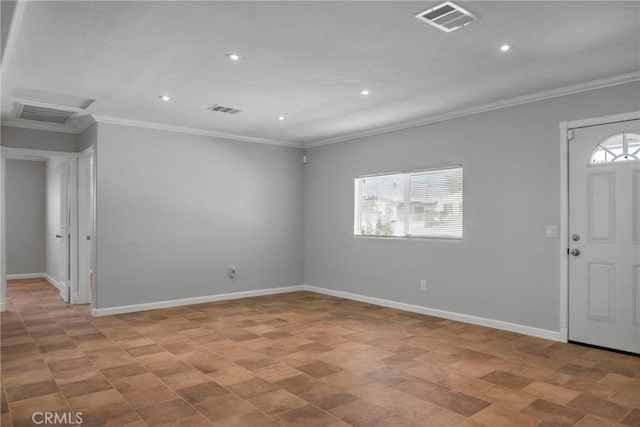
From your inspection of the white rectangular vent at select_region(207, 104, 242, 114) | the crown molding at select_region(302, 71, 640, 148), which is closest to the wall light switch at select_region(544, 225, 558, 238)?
the crown molding at select_region(302, 71, 640, 148)

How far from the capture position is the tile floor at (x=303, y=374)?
2.80 metres

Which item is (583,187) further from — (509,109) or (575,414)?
(575,414)

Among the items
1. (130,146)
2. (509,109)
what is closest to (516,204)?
(509,109)

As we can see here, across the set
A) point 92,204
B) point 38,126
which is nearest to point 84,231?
point 92,204

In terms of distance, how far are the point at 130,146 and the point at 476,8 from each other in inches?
189

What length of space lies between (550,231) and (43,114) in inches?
245

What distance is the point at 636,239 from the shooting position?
3979 mm

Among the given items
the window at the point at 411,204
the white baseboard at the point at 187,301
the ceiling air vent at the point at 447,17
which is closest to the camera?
the ceiling air vent at the point at 447,17

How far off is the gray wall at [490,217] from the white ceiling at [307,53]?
14.2 inches

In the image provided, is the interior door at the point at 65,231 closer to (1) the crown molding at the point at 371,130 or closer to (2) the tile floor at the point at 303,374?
(1) the crown molding at the point at 371,130

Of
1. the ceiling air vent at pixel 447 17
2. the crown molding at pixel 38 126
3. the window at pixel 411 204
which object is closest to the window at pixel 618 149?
the window at pixel 411 204

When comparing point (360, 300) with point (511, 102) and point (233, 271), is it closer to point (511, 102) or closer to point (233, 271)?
point (233, 271)

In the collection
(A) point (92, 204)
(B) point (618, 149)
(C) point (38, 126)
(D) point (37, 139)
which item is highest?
(C) point (38, 126)

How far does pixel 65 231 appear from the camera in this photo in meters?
6.55
